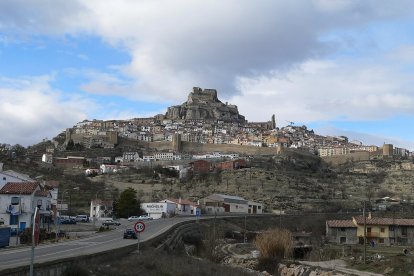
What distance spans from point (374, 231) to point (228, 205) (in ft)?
118

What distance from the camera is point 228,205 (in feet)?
342

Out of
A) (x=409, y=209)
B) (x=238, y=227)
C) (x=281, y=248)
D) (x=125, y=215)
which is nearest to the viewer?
(x=281, y=248)

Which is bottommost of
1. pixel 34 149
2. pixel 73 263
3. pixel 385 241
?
pixel 385 241

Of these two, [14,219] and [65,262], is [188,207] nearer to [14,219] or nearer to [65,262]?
[14,219]

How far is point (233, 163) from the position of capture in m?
147

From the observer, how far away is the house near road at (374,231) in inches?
2867

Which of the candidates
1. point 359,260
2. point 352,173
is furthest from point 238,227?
point 352,173

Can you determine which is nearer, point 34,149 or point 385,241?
point 385,241

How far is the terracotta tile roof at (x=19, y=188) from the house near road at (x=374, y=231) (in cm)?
4117

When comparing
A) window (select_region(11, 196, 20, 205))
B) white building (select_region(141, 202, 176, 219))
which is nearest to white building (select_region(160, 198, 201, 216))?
white building (select_region(141, 202, 176, 219))

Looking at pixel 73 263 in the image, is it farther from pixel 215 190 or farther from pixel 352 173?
pixel 352 173

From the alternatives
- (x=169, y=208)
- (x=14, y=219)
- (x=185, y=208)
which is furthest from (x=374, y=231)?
(x=14, y=219)

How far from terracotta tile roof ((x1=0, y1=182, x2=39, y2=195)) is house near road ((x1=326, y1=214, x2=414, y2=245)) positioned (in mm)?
41171

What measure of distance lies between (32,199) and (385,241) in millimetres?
47529
